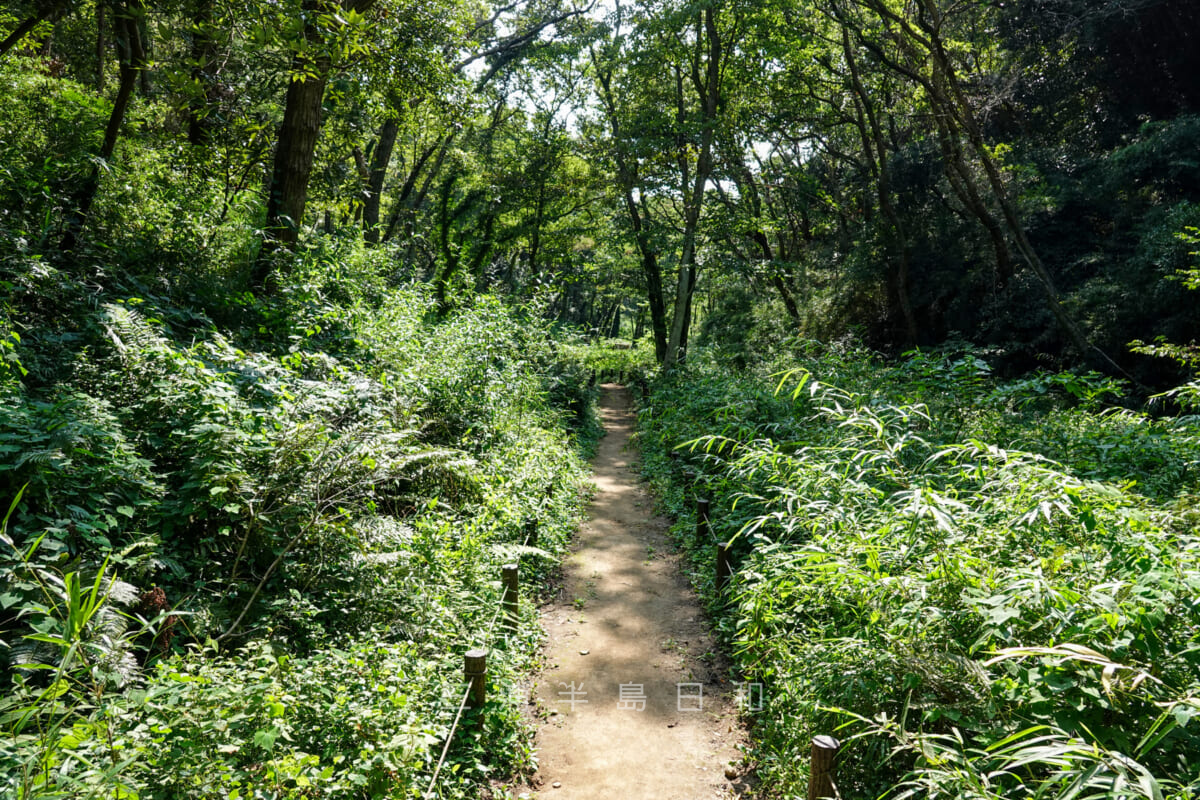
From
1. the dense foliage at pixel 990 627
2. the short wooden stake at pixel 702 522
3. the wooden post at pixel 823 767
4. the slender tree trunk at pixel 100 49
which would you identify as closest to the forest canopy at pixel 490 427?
the dense foliage at pixel 990 627

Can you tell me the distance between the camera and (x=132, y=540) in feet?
11.1

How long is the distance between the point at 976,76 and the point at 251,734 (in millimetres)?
20355

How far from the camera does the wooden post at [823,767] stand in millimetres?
2650

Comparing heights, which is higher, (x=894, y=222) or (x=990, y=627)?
(x=894, y=222)

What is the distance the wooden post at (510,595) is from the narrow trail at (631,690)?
16.8 inches

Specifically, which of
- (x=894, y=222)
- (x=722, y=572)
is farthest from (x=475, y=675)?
(x=894, y=222)

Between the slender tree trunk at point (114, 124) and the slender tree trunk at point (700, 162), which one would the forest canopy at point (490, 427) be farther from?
the slender tree trunk at point (700, 162)

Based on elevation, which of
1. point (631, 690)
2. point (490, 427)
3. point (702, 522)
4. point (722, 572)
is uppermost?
point (490, 427)

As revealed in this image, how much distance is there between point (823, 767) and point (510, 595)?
2.93 metres

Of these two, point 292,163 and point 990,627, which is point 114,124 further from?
point 990,627

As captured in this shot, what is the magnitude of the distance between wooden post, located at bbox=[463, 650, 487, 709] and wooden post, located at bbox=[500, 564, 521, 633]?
41.8 inches

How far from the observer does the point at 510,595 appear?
498 centimetres

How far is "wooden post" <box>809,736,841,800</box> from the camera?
2650 millimetres

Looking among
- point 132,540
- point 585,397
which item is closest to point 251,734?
point 132,540
